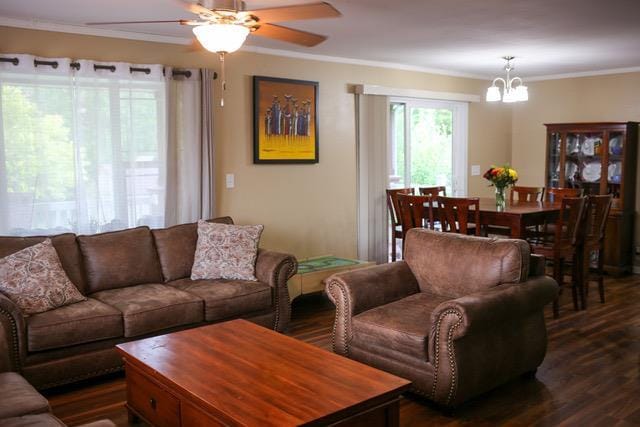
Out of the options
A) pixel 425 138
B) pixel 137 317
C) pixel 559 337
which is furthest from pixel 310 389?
pixel 425 138

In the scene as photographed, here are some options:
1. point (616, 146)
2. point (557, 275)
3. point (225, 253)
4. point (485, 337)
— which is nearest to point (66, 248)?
point (225, 253)

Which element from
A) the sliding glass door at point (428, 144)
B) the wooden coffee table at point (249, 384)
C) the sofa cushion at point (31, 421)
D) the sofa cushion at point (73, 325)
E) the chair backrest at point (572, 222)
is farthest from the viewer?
the sliding glass door at point (428, 144)

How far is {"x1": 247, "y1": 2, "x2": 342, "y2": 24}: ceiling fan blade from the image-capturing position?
2.93 meters

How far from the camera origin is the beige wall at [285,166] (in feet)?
16.1

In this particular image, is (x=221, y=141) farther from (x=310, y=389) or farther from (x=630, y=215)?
(x=630, y=215)

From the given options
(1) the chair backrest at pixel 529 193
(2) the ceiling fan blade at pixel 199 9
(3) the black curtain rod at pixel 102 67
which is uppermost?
(3) the black curtain rod at pixel 102 67

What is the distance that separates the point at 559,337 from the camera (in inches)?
183

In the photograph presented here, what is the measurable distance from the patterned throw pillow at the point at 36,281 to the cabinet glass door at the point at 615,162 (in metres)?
5.73

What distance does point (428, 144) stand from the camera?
7.34 m

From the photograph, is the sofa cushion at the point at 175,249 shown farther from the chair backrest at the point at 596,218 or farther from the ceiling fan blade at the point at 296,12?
the chair backrest at the point at 596,218

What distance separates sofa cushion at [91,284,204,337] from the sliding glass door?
335 cm

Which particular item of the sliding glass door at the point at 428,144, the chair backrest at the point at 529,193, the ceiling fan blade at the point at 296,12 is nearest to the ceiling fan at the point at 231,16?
the ceiling fan blade at the point at 296,12

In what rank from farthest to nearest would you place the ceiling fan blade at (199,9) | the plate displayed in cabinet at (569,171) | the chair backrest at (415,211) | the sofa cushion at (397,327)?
the plate displayed in cabinet at (569,171)
the chair backrest at (415,211)
the sofa cushion at (397,327)
the ceiling fan blade at (199,9)

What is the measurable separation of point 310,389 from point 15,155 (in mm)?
2974
